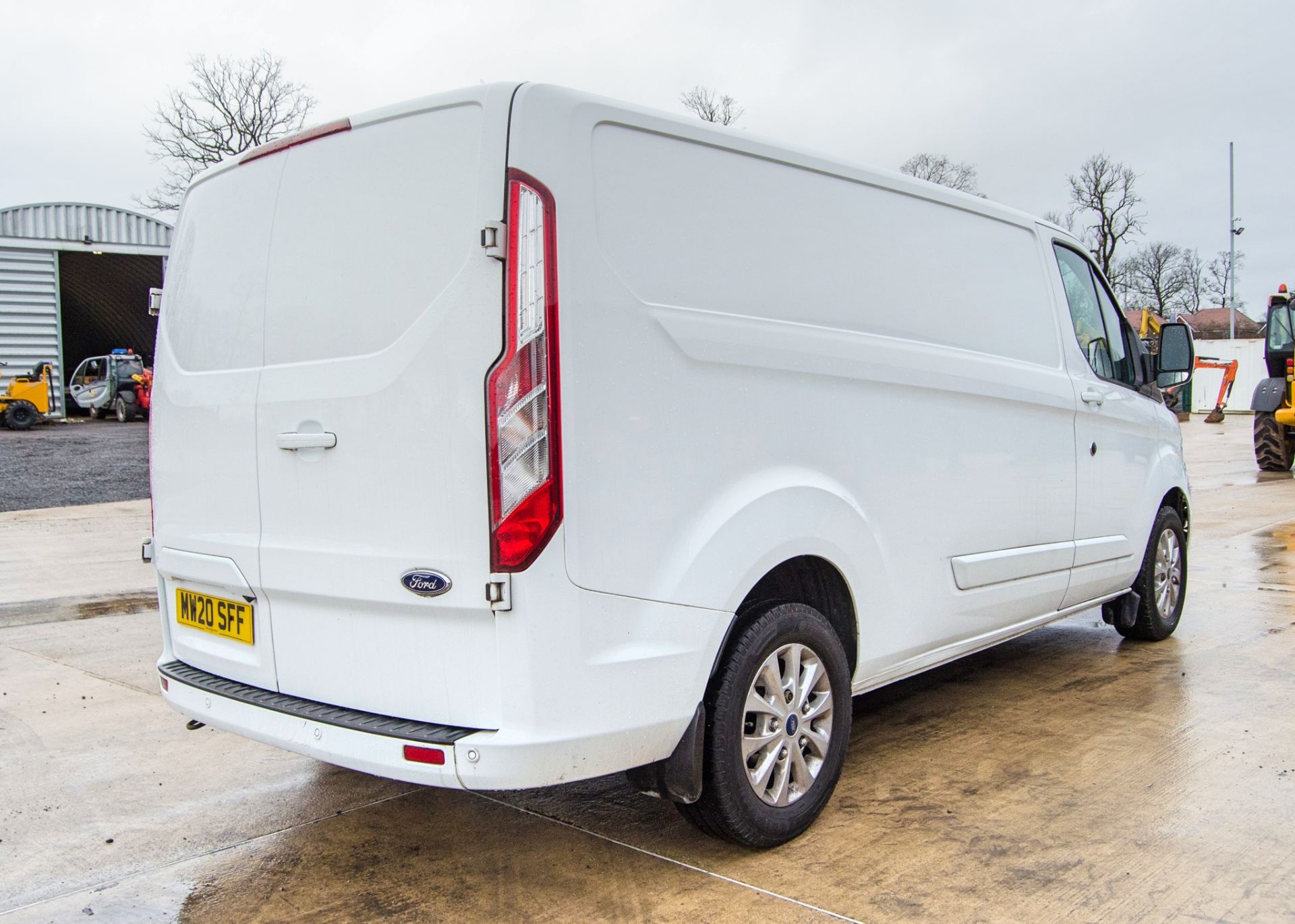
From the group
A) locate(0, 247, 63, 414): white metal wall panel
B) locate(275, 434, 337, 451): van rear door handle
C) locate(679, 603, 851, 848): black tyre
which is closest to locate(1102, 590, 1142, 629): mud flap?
locate(679, 603, 851, 848): black tyre

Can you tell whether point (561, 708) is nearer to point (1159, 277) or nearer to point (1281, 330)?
point (1281, 330)

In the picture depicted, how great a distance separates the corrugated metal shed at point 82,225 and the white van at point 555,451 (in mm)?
29745

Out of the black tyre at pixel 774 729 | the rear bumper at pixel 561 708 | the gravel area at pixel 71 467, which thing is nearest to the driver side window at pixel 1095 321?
the black tyre at pixel 774 729

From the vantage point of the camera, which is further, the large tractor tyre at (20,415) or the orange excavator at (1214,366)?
the orange excavator at (1214,366)

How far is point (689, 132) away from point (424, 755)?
1.79m

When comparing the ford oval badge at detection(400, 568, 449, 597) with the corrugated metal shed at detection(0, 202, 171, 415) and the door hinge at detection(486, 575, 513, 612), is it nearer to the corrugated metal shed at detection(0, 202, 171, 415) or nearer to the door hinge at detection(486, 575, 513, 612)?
the door hinge at detection(486, 575, 513, 612)

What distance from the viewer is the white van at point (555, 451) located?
2641mm

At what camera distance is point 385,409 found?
278 cm

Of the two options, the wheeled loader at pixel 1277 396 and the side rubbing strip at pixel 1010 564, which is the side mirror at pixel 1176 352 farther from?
the wheeled loader at pixel 1277 396

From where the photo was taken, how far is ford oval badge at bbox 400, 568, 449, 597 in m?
2.68

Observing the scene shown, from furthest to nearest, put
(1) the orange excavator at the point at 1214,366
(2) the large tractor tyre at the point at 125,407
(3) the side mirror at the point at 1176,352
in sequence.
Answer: (2) the large tractor tyre at the point at 125,407 < (1) the orange excavator at the point at 1214,366 < (3) the side mirror at the point at 1176,352

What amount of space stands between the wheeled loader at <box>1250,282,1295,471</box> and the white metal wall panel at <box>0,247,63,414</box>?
1124 inches

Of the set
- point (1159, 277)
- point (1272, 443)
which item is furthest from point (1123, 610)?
point (1159, 277)

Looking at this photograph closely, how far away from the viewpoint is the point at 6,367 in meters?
29.4
